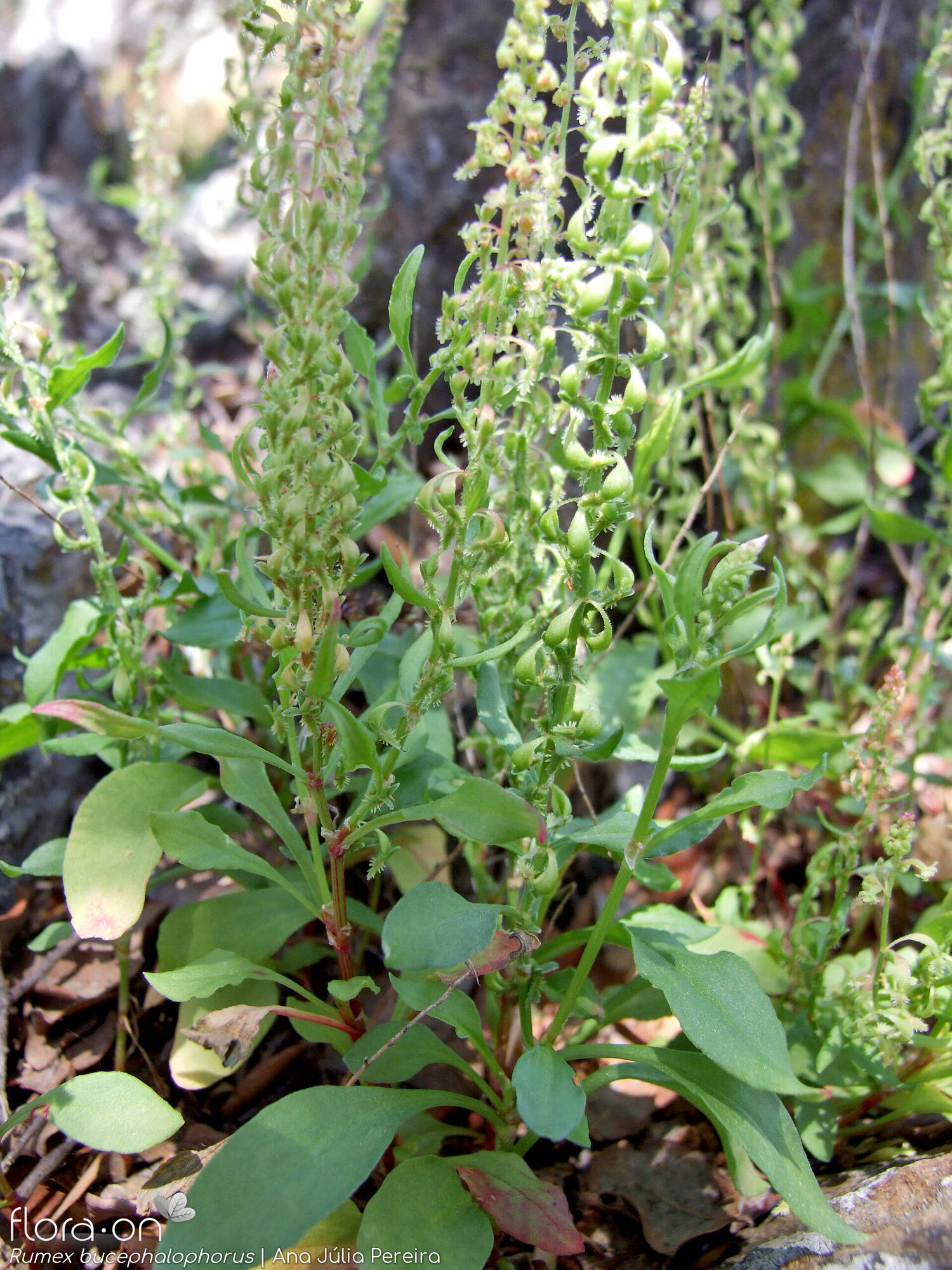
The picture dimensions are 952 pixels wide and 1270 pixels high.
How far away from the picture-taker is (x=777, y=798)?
137 cm

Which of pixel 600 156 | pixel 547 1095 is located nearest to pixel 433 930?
pixel 547 1095

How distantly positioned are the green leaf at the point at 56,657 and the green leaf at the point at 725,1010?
1307 millimetres

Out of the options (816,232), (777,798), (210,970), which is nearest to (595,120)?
(777,798)

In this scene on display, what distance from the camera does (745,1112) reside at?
56.6 inches

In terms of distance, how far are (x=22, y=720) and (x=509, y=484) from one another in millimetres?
1117

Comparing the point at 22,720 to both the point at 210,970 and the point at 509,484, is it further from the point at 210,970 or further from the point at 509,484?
the point at 509,484

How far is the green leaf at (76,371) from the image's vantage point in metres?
1.80

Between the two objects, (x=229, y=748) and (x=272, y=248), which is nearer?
(x=272, y=248)

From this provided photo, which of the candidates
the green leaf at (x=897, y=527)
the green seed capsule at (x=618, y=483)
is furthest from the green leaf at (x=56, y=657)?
the green leaf at (x=897, y=527)

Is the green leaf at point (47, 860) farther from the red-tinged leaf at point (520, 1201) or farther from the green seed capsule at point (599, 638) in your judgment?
the green seed capsule at point (599, 638)

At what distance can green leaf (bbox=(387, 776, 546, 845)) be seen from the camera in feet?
4.50

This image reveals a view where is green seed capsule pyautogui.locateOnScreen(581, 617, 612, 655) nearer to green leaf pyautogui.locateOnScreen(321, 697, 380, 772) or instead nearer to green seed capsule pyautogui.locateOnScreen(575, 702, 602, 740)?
green seed capsule pyautogui.locateOnScreen(575, 702, 602, 740)

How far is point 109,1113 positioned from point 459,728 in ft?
3.49

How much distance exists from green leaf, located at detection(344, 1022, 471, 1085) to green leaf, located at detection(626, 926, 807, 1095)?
1.36 ft
